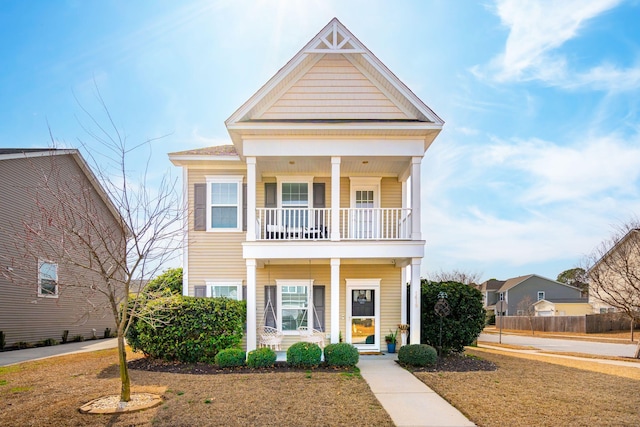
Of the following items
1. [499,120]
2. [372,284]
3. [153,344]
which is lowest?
[153,344]

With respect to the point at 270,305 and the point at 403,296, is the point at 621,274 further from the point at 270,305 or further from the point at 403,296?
the point at 270,305

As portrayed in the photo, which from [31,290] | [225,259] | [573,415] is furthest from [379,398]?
[31,290]

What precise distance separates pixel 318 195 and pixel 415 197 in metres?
3.49

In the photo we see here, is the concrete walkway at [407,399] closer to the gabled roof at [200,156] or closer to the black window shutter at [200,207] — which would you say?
the black window shutter at [200,207]

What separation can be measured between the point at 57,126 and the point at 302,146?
6.07 metres

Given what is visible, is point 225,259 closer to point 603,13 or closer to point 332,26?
point 332,26

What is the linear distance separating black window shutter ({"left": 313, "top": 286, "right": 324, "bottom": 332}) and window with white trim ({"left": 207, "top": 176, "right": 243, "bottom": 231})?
3.18 meters

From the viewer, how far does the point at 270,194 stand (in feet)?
49.4

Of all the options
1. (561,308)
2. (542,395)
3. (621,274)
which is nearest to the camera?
(542,395)

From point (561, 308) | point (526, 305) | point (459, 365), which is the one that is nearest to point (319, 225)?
point (459, 365)

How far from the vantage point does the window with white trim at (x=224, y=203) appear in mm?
14688

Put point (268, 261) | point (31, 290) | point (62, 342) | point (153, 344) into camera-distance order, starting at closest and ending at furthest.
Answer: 1. point (153, 344)
2. point (268, 261)
3. point (31, 290)
4. point (62, 342)

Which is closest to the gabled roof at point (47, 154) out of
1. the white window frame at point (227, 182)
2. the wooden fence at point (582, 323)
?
the white window frame at point (227, 182)

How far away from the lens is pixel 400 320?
14.7m
